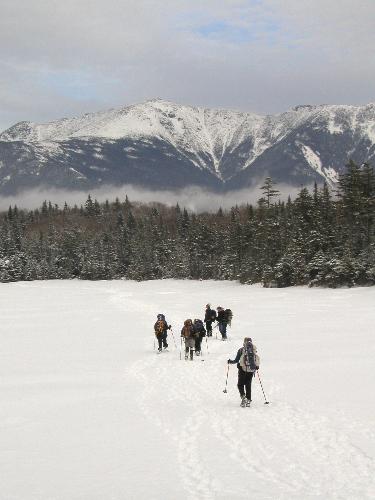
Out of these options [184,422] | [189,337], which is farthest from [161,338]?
[184,422]

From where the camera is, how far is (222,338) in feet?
92.0

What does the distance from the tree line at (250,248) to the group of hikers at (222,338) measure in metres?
29.0

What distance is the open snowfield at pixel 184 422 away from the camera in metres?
8.84

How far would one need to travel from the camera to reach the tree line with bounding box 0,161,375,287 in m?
58.8

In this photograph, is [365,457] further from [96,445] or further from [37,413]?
[37,413]

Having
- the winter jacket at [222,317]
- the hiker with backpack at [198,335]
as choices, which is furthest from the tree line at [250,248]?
the hiker with backpack at [198,335]

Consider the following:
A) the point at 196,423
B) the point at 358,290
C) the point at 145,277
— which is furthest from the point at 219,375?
the point at 145,277

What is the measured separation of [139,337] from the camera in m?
29.2

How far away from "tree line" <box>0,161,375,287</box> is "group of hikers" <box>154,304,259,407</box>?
29.0 m

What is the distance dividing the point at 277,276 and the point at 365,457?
187 ft

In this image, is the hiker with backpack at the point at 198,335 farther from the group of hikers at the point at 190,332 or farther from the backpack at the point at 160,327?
the backpack at the point at 160,327

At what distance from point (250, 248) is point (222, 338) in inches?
2383

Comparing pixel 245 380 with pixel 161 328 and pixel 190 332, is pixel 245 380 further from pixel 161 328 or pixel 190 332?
pixel 161 328

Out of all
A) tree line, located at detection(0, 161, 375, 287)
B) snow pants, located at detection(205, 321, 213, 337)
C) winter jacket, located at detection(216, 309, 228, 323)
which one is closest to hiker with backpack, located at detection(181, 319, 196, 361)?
winter jacket, located at detection(216, 309, 228, 323)
